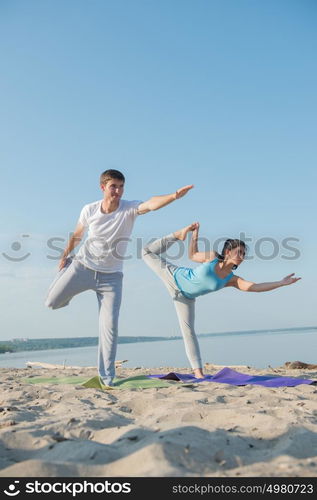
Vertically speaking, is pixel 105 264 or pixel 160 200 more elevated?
pixel 160 200

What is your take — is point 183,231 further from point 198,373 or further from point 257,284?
point 198,373

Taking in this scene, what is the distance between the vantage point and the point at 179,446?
2.04m

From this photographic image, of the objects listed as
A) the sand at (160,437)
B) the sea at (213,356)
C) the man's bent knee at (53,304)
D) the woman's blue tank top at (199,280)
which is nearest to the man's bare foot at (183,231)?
the woman's blue tank top at (199,280)

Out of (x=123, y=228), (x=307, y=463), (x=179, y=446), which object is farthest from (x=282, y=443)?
(x=123, y=228)

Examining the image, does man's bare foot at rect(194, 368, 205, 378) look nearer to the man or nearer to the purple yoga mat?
the purple yoga mat

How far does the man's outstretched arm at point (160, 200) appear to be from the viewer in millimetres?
4547

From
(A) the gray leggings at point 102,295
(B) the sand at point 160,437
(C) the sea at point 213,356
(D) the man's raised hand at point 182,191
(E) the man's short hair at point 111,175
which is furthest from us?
(C) the sea at point 213,356

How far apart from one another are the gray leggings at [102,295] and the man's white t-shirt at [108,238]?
0.10 metres

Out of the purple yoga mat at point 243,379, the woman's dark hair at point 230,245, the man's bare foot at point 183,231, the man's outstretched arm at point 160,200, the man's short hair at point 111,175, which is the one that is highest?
the man's short hair at point 111,175

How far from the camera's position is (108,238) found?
496 cm

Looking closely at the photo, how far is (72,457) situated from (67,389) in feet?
8.96

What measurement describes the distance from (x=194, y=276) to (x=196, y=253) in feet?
1.09

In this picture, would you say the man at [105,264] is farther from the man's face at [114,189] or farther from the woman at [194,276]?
the woman at [194,276]

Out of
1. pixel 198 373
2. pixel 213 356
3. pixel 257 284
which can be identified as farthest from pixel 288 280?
pixel 213 356
